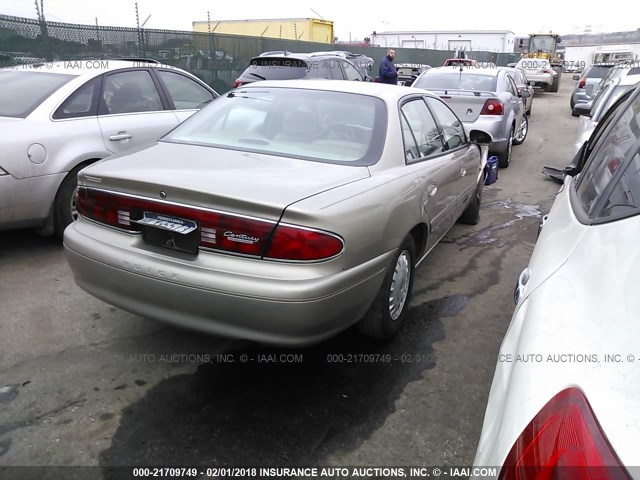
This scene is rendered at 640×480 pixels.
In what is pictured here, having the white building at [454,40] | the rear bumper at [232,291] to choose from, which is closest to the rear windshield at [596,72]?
the rear bumper at [232,291]

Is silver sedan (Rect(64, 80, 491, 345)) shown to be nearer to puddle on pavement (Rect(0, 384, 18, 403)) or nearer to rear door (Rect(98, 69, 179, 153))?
puddle on pavement (Rect(0, 384, 18, 403))

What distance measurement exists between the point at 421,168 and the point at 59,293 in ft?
9.16

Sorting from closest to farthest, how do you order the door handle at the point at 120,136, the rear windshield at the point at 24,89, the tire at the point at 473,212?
the rear windshield at the point at 24,89, the door handle at the point at 120,136, the tire at the point at 473,212

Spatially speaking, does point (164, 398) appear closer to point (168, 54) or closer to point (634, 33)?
point (168, 54)

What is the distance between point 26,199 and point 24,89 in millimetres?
1215

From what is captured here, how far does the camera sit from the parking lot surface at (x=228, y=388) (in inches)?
95.3

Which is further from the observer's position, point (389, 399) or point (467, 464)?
point (389, 399)

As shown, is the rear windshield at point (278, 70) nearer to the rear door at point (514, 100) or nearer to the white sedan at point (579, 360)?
the rear door at point (514, 100)

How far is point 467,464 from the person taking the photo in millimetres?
2395

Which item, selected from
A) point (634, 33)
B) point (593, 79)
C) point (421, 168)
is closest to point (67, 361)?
point (421, 168)

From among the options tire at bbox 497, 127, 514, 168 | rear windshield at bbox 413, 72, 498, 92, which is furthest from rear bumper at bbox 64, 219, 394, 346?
rear windshield at bbox 413, 72, 498, 92

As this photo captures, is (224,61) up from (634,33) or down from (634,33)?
down

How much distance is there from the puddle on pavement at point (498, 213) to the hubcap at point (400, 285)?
2.04 metres

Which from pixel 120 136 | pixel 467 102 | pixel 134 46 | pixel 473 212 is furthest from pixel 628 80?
pixel 134 46
